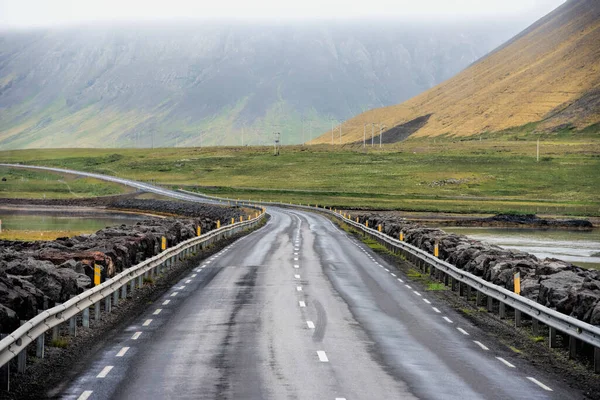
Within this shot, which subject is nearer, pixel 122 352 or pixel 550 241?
pixel 122 352

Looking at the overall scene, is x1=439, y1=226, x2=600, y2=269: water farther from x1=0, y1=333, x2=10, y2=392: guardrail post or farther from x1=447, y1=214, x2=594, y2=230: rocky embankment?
x1=0, y1=333, x2=10, y2=392: guardrail post

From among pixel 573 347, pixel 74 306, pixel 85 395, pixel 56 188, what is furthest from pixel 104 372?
pixel 56 188

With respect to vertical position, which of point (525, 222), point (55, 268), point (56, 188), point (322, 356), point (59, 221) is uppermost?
point (56, 188)

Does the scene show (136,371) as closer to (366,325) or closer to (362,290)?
(366,325)

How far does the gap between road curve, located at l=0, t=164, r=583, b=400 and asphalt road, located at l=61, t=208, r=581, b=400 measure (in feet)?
0.09

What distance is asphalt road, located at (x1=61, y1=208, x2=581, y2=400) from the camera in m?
16.0

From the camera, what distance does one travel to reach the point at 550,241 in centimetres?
7231

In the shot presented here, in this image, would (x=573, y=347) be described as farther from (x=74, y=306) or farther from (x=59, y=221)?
(x=59, y=221)

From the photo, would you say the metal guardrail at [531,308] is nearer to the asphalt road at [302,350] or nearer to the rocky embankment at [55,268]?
the asphalt road at [302,350]

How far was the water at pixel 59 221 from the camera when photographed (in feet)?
253

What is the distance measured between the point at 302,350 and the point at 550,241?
5608 cm

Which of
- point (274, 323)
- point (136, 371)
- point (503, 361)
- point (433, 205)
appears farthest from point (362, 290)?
point (433, 205)

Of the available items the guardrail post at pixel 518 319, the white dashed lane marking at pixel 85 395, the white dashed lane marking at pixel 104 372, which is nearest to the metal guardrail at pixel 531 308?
the guardrail post at pixel 518 319

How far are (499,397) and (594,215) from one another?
316ft
